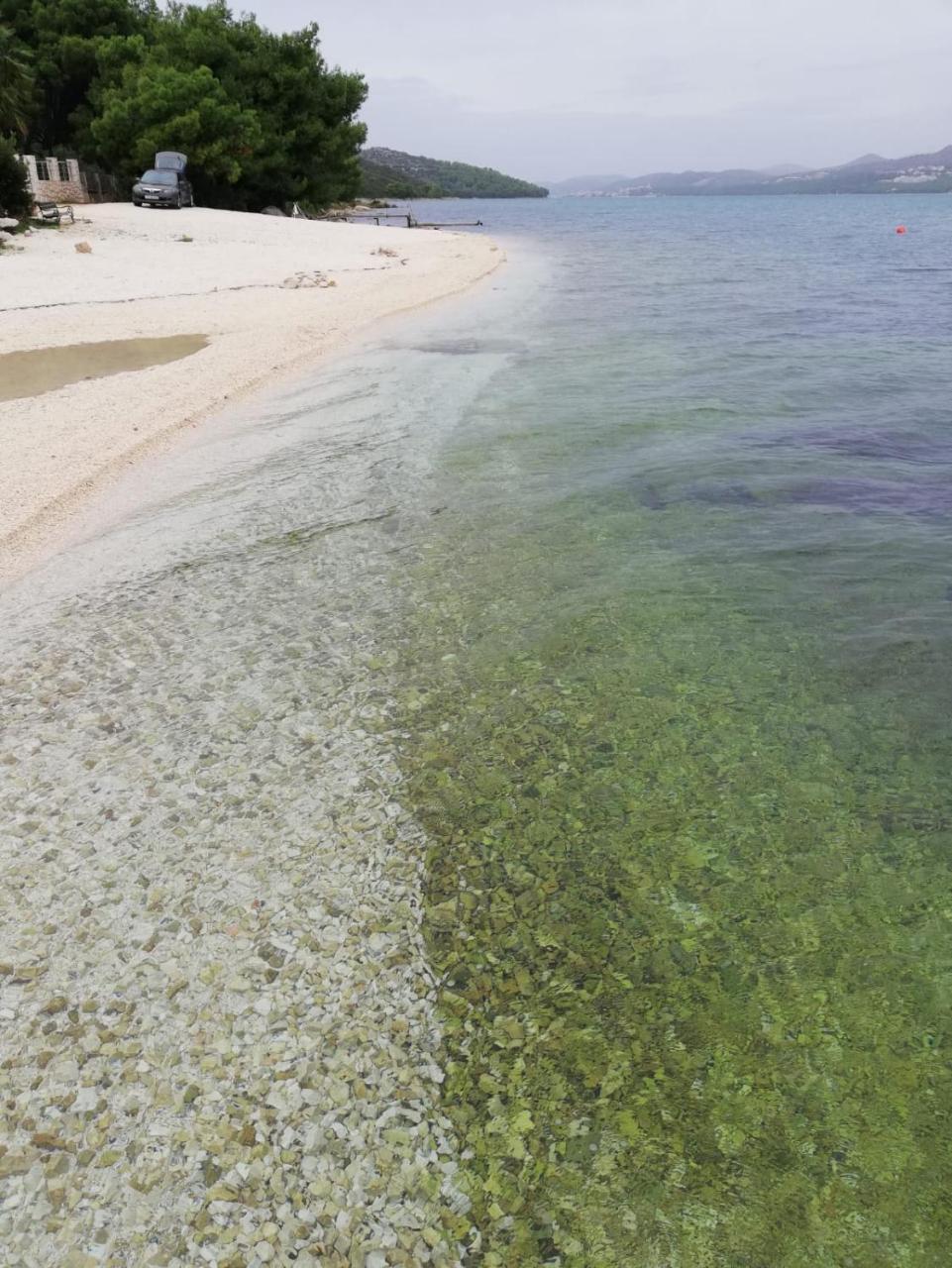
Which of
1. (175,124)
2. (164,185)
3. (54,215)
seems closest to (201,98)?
(175,124)

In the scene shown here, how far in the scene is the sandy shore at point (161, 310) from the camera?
34.3ft

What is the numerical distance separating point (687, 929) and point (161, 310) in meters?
21.3

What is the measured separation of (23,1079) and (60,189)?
5542 cm

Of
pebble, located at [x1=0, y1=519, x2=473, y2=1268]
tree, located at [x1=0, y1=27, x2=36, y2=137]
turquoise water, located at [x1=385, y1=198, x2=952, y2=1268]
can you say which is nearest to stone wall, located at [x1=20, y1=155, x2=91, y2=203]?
tree, located at [x1=0, y1=27, x2=36, y2=137]

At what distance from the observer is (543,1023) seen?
11.9ft

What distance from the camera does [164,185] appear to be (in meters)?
44.9

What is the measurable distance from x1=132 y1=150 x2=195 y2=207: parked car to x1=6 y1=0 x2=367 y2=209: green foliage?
2869mm

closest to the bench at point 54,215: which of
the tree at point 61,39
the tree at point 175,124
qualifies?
the tree at point 175,124

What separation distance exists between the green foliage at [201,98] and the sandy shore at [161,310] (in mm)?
9423

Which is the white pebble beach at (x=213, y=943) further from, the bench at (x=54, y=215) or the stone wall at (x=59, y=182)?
the stone wall at (x=59, y=182)

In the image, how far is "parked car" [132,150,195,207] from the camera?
146ft

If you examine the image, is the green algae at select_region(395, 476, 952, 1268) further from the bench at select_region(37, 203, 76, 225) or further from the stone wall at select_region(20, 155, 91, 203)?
the stone wall at select_region(20, 155, 91, 203)

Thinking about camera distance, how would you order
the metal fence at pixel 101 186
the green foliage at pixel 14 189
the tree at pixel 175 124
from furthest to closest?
the metal fence at pixel 101 186 < the tree at pixel 175 124 < the green foliage at pixel 14 189

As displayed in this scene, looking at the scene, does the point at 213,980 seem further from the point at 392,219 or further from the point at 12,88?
the point at 392,219
